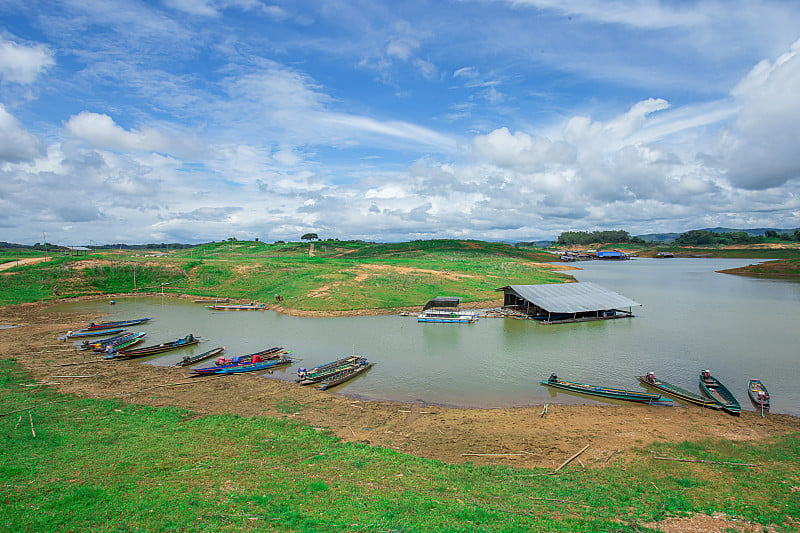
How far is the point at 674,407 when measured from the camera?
20500mm

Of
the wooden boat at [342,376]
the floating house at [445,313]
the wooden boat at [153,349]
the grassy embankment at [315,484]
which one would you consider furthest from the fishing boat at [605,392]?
the wooden boat at [153,349]

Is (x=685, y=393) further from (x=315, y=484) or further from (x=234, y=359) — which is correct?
(x=234, y=359)

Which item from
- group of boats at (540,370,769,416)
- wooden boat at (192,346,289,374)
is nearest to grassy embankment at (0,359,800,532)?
group of boats at (540,370,769,416)

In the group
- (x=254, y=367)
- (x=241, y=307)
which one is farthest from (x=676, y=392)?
(x=241, y=307)

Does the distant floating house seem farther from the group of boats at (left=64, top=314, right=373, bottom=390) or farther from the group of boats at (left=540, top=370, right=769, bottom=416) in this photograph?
the group of boats at (left=64, top=314, right=373, bottom=390)

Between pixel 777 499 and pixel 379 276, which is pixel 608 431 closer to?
pixel 777 499

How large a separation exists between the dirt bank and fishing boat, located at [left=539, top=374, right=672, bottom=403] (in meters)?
0.54

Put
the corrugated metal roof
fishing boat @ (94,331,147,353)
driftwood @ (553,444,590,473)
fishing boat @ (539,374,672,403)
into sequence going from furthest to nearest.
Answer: the corrugated metal roof → fishing boat @ (94,331,147,353) → fishing boat @ (539,374,672,403) → driftwood @ (553,444,590,473)

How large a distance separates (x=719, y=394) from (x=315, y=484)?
70.0 feet

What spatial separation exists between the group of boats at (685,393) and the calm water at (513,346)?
28.2 inches

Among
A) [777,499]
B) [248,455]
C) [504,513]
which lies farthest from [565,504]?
[248,455]

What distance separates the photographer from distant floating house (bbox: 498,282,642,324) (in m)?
41.1

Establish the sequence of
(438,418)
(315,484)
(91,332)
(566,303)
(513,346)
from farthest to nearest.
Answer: (566,303) < (91,332) < (513,346) < (438,418) < (315,484)

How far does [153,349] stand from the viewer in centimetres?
2936
